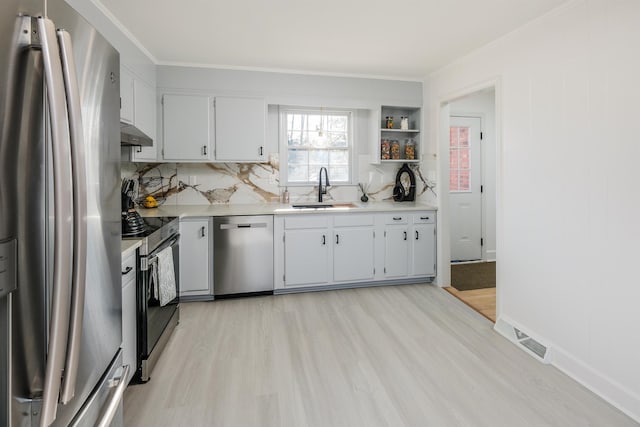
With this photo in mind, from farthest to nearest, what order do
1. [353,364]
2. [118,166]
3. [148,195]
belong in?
[148,195]
[353,364]
[118,166]

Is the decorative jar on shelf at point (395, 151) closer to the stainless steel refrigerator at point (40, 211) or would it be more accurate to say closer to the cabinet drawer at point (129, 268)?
the cabinet drawer at point (129, 268)

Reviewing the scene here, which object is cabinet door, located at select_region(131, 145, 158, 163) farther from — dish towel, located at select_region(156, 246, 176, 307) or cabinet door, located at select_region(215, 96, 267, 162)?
dish towel, located at select_region(156, 246, 176, 307)

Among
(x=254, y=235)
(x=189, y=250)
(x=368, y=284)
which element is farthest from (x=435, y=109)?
(x=189, y=250)

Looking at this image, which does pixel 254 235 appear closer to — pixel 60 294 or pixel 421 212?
pixel 421 212

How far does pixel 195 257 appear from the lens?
3.43m

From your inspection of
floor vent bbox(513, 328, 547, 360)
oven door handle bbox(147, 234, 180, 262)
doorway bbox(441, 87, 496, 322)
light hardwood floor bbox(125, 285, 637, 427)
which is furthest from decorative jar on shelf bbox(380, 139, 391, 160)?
oven door handle bbox(147, 234, 180, 262)

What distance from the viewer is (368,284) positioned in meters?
3.95

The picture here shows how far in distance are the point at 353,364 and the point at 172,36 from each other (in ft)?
9.63

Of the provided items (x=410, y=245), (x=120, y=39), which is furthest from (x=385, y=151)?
(x=120, y=39)

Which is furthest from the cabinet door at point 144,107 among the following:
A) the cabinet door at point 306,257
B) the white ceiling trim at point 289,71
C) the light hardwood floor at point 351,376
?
the light hardwood floor at point 351,376

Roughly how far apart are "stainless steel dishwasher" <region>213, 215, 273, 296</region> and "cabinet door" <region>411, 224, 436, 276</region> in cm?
161

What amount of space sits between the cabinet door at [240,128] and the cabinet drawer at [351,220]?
1.04 m

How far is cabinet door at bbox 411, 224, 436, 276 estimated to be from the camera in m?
3.96

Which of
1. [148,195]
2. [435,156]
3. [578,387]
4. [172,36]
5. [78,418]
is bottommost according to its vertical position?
[578,387]
